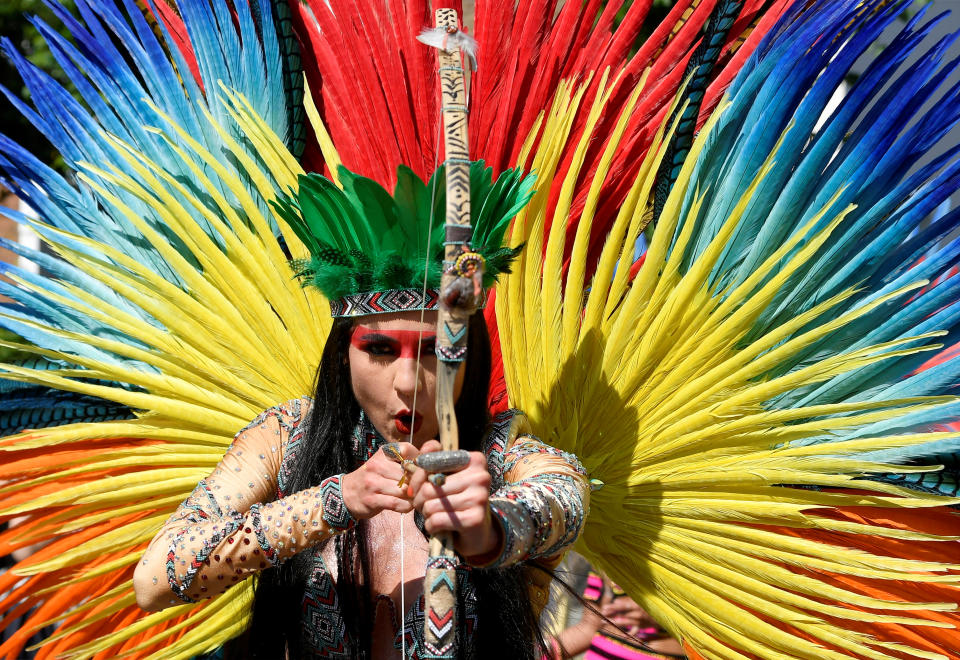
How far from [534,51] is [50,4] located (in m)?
1.27

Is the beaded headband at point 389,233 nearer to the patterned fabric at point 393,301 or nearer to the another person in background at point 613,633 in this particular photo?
the patterned fabric at point 393,301

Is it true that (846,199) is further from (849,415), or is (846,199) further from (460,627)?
(460,627)

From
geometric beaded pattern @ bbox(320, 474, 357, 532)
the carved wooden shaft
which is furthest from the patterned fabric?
geometric beaded pattern @ bbox(320, 474, 357, 532)

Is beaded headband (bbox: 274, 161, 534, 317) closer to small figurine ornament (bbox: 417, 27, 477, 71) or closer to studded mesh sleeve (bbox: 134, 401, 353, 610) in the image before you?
small figurine ornament (bbox: 417, 27, 477, 71)

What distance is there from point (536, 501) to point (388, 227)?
1.95ft

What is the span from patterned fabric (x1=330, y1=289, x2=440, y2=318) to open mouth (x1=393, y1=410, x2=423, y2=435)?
0.65 ft

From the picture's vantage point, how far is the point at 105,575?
228 centimetres

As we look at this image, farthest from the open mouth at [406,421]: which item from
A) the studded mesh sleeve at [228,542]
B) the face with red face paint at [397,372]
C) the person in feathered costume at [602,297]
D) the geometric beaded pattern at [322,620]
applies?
the person in feathered costume at [602,297]

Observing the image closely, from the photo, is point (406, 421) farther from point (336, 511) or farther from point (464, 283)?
point (464, 283)

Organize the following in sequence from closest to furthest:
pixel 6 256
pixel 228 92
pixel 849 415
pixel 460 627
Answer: pixel 460 627 → pixel 849 415 → pixel 228 92 → pixel 6 256

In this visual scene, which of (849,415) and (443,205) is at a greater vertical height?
(443,205)

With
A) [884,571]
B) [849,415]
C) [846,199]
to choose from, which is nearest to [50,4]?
[846,199]

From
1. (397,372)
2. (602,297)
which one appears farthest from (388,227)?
(602,297)

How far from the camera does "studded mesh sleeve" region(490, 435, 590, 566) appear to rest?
4.97 ft
